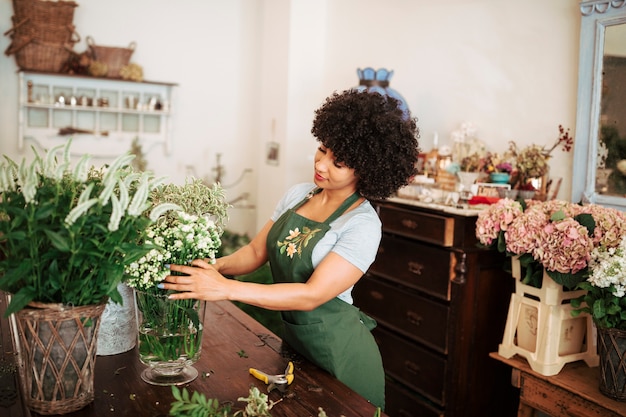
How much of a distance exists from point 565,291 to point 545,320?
0.16 meters

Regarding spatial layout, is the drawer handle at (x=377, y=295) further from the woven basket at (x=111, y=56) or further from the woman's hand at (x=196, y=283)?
the woven basket at (x=111, y=56)

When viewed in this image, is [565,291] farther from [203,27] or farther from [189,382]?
[203,27]

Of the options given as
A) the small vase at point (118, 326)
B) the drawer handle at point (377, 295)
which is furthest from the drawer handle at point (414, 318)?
the small vase at point (118, 326)

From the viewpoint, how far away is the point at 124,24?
230 inches

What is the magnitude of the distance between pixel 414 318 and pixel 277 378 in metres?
1.95

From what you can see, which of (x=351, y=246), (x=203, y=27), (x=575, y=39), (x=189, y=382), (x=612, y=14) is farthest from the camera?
(x=203, y=27)

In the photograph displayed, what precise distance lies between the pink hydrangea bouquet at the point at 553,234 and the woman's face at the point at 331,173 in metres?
0.92

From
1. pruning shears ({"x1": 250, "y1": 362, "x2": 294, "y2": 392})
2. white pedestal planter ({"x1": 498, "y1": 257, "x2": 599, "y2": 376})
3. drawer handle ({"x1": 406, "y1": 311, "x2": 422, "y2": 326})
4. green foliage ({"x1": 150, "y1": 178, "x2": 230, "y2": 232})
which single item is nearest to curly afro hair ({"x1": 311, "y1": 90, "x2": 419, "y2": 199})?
green foliage ({"x1": 150, "y1": 178, "x2": 230, "y2": 232})

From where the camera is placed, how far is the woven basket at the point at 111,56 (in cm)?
556

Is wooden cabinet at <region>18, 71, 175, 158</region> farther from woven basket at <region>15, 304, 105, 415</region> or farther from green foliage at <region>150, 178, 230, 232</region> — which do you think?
woven basket at <region>15, 304, 105, 415</region>

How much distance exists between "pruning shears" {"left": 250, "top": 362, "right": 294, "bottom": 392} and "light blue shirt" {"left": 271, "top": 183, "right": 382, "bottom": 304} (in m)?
0.43

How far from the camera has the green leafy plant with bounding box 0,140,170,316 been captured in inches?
53.7

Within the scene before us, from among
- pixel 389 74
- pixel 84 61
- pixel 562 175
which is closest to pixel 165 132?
pixel 84 61

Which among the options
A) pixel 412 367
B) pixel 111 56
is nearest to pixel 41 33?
pixel 111 56
